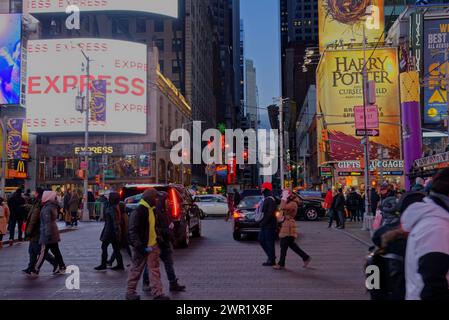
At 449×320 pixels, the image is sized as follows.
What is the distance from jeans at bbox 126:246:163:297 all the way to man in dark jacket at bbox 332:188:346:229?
52.4ft

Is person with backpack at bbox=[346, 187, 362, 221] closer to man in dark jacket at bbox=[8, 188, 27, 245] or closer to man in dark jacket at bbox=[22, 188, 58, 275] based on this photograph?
man in dark jacket at bbox=[8, 188, 27, 245]

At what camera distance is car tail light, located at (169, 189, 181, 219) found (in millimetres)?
15254

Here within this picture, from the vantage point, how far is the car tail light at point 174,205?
15254 mm

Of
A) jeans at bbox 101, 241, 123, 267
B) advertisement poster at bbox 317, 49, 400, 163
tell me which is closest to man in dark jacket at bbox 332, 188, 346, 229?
jeans at bbox 101, 241, 123, 267

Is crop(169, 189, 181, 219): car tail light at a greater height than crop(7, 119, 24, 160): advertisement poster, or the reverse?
crop(7, 119, 24, 160): advertisement poster

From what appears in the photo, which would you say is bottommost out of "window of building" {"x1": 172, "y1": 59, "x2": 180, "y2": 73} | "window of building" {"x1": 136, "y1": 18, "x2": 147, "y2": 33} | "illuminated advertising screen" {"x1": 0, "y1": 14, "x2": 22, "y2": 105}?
"illuminated advertising screen" {"x1": 0, "y1": 14, "x2": 22, "y2": 105}

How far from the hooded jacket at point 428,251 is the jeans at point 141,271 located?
16.6 feet

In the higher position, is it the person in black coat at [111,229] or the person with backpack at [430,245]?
the person with backpack at [430,245]

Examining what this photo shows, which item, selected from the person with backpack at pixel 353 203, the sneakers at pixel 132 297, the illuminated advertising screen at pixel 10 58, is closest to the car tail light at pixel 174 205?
the sneakers at pixel 132 297

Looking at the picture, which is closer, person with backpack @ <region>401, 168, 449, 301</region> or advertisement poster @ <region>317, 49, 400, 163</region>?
person with backpack @ <region>401, 168, 449, 301</region>

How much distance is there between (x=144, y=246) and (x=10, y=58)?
60.6 metres

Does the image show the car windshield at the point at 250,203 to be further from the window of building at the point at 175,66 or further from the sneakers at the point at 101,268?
the window of building at the point at 175,66
